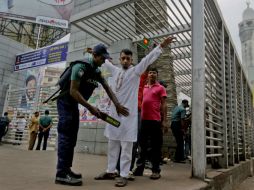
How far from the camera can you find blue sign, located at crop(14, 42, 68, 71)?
10.5 metres

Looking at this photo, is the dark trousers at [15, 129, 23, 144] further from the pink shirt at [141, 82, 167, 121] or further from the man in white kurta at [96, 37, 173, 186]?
the man in white kurta at [96, 37, 173, 186]

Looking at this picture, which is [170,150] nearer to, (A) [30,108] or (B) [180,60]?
(B) [180,60]

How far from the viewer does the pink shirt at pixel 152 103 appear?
352 cm

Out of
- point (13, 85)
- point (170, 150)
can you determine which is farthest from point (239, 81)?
point (13, 85)

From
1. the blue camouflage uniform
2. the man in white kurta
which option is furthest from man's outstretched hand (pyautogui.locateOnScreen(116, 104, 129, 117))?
the blue camouflage uniform

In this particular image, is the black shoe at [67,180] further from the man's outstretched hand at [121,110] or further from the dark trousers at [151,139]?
the dark trousers at [151,139]

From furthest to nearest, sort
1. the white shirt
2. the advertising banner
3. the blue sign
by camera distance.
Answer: the advertising banner, the white shirt, the blue sign

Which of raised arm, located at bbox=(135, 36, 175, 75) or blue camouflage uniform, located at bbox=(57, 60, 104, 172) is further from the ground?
raised arm, located at bbox=(135, 36, 175, 75)

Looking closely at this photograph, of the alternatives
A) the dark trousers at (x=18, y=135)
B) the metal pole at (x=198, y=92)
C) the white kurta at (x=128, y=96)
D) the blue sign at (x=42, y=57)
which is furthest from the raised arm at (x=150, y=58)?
the dark trousers at (x=18, y=135)

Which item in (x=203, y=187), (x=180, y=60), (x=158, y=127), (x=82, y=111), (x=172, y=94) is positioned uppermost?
(x=180, y=60)

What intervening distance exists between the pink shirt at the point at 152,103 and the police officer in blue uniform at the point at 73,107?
823 mm

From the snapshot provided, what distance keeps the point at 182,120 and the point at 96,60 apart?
4056 millimetres

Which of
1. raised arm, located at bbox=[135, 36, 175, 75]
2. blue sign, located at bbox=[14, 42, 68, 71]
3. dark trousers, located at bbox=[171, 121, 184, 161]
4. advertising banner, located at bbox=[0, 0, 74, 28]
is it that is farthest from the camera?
advertising banner, located at bbox=[0, 0, 74, 28]

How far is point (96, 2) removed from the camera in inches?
277
